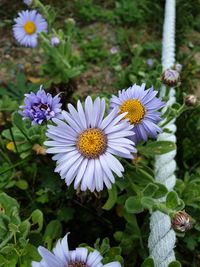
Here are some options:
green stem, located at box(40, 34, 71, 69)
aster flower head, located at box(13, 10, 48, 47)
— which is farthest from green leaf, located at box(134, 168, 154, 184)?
aster flower head, located at box(13, 10, 48, 47)

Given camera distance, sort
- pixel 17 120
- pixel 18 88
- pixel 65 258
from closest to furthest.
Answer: pixel 65 258 → pixel 17 120 → pixel 18 88

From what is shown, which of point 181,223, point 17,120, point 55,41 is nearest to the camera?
point 181,223

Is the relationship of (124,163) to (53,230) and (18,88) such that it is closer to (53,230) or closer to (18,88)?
(53,230)

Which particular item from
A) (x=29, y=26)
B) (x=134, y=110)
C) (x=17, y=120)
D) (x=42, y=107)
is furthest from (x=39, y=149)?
(x=29, y=26)

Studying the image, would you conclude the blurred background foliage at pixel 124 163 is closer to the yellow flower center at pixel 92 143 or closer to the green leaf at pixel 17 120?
the green leaf at pixel 17 120

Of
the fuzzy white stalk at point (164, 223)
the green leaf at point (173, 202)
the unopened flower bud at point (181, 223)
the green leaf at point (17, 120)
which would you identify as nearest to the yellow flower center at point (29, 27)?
the fuzzy white stalk at point (164, 223)
